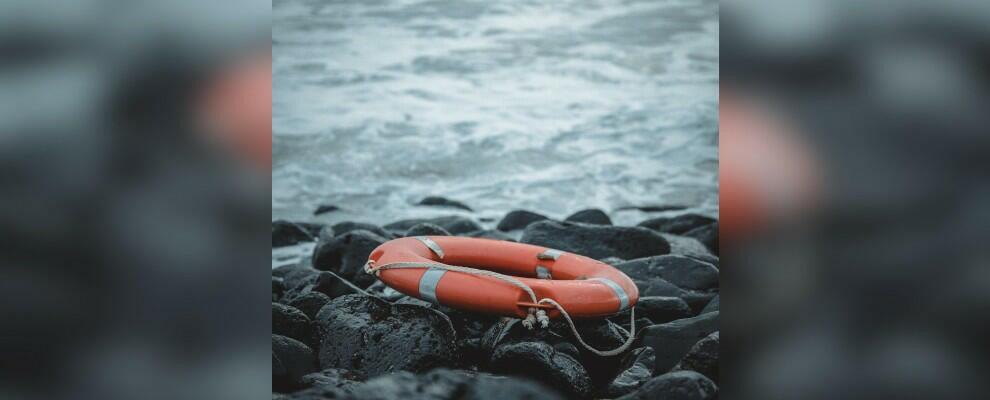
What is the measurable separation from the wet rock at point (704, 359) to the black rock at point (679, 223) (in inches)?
111

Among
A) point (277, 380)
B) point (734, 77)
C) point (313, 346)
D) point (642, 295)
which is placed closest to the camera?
point (734, 77)

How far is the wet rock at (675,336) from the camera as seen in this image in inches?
114

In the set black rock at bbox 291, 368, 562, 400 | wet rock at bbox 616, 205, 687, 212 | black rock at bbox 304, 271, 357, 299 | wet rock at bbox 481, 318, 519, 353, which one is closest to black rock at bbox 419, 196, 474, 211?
wet rock at bbox 616, 205, 687, 212

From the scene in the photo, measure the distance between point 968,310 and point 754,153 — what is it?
1.23ft

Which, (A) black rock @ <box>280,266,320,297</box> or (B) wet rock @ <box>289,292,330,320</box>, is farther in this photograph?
(A) black rock @ <box>280,266,320,297</box>

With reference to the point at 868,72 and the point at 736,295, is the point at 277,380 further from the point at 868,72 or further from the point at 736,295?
the point at 868,72

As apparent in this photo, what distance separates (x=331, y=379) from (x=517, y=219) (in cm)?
312

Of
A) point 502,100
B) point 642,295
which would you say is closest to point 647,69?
point 502,100

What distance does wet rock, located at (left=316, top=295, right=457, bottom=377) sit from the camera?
8.89 feet

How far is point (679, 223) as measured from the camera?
5.47m

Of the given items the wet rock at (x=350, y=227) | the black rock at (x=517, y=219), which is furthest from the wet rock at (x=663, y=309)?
the wet rock at (x=350, y=227)

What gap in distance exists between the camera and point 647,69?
7.17m

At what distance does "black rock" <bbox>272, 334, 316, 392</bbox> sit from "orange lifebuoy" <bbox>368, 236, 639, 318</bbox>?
1.72ft

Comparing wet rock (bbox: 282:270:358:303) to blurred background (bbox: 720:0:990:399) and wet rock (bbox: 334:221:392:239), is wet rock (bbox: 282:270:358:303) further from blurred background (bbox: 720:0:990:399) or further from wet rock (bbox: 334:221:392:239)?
blurred background (bbox: 720:0:990:399)
